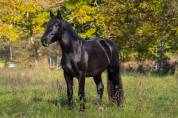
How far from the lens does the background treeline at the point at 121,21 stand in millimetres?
25594

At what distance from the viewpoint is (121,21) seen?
1091 inches

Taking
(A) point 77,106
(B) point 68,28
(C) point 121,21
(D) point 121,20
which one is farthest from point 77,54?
Answer: (C) point 121,21

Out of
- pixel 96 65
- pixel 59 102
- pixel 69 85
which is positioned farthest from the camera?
pixel 59 102

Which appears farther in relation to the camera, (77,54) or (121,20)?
(121,20)

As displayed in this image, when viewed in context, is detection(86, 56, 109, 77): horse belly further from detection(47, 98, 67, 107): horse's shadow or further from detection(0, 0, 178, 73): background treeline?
detection(0, 0, 178, 73): background treeline

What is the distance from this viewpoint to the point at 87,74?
8414mm

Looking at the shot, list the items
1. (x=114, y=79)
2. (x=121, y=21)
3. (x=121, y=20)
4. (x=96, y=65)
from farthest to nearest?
(x=121, y=21), (x=121, y=20), (x=114, y=79), (x=96, y=65)

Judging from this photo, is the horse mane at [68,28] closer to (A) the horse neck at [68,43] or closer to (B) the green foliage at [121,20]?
(A) the horse neck at [68,43]

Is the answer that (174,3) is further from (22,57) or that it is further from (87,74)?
(22,57)

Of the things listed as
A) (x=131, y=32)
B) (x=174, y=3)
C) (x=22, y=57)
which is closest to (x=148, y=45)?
(x=131, y=32)

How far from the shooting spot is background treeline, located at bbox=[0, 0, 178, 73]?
25.6 metres

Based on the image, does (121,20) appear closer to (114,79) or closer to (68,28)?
(114,79)

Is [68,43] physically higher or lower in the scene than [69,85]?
higher

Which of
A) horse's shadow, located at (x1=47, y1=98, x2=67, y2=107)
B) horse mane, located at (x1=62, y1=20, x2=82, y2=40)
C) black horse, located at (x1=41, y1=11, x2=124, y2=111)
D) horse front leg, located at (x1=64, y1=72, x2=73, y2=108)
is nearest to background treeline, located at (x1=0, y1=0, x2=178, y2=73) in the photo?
black horse, located at (x1=41, y1=11, x2=124, y2=111)
